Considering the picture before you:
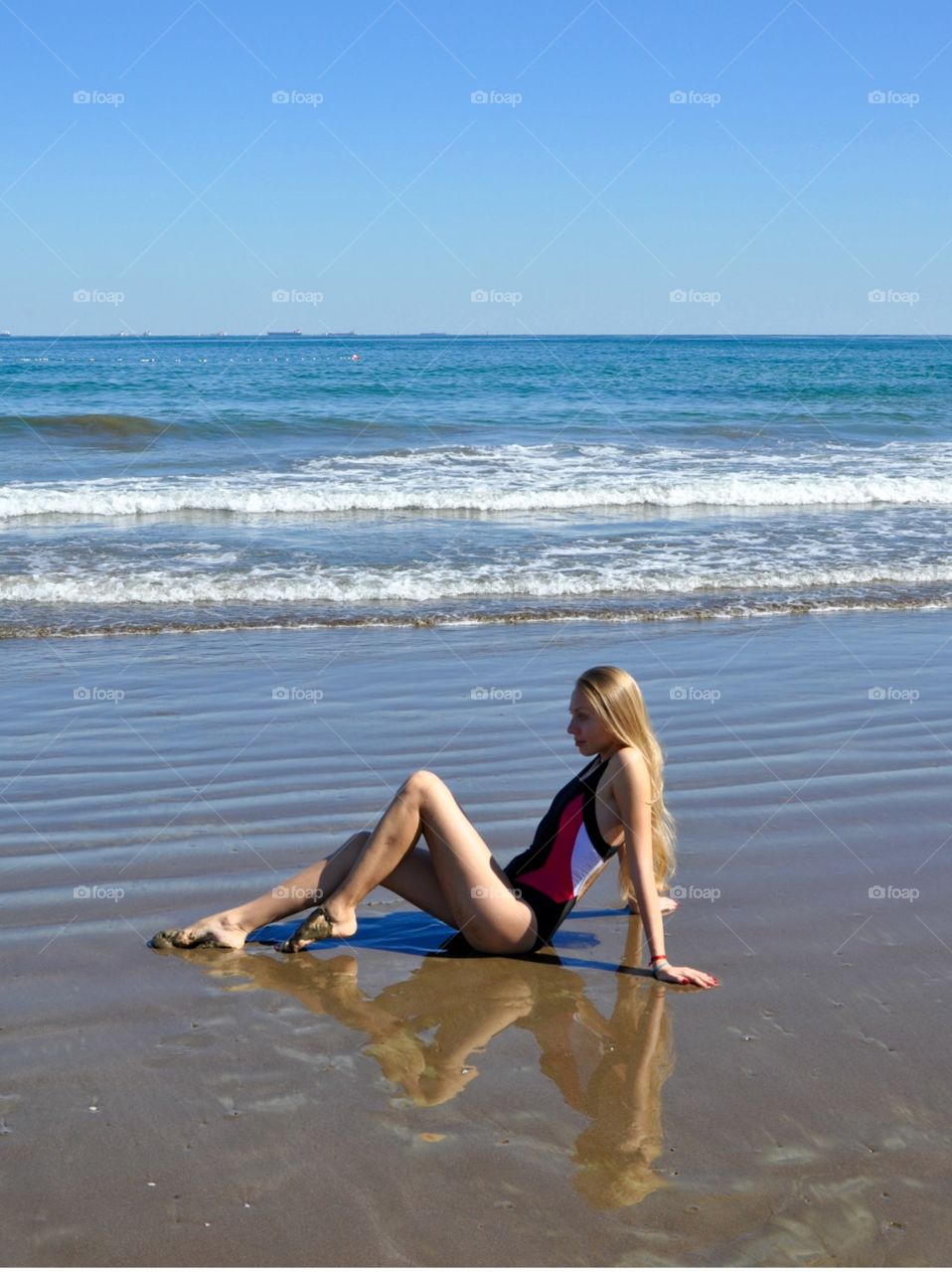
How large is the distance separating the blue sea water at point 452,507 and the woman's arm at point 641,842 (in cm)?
571

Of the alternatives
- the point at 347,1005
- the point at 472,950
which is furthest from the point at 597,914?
the point at 347,1005

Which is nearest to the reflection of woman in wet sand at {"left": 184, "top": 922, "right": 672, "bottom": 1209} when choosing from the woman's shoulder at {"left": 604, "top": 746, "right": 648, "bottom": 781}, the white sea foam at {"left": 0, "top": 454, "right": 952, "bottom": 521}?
the woman's shoulder at {"left": 604, "top": 746, "right": 648, "bottom": 781}

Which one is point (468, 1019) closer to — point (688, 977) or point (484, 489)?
point (688, 977)

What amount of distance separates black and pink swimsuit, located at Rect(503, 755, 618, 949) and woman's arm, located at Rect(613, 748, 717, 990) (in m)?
0.11

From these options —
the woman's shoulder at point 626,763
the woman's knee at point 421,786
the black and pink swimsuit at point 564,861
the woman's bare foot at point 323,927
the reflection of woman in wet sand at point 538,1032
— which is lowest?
the reflection of woman in wet sand at point 538,1032

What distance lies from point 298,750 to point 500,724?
3.72 ft

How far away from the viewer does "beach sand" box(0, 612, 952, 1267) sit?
277 centimetres

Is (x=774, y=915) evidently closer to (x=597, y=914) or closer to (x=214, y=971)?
(x=597, y=914)

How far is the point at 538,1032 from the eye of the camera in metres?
3.72

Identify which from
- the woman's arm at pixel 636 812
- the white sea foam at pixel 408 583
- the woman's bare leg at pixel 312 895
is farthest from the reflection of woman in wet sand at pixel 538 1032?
the white sea foam at pixel 408 583

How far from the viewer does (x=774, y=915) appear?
4480mm

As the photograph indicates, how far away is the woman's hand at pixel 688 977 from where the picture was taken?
395cm

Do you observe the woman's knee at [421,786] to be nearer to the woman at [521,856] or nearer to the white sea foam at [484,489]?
the woman at [521,856]

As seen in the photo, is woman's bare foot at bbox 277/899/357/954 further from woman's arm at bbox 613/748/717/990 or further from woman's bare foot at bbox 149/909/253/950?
woman's arm at bbox 613/748/717/990
